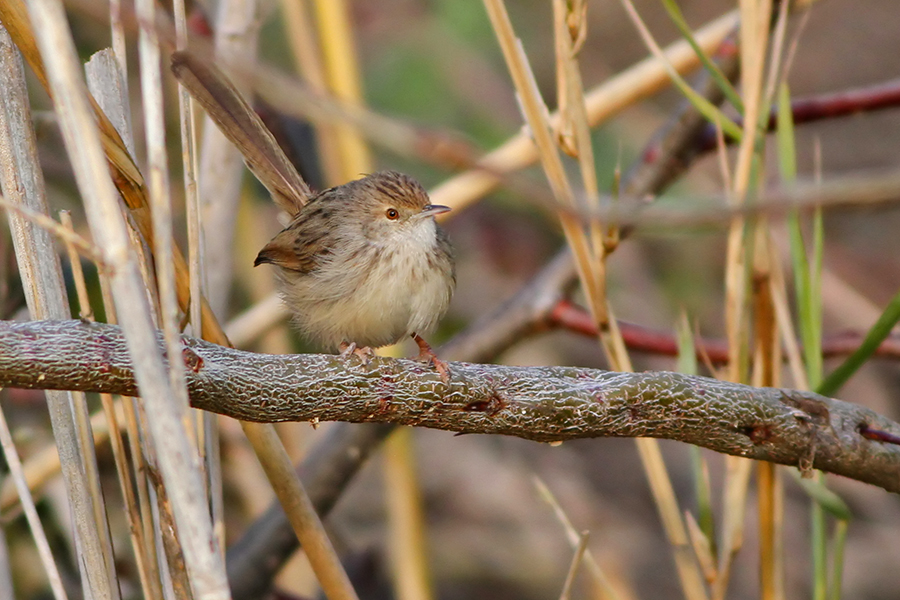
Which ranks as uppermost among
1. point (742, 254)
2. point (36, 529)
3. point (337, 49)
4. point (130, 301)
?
point (337, 49)

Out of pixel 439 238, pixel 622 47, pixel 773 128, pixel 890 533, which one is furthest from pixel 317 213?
pixel 622 47

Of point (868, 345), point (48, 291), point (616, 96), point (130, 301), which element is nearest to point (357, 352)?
point (48, 291)

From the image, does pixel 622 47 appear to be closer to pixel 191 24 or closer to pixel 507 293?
pixel 507 293

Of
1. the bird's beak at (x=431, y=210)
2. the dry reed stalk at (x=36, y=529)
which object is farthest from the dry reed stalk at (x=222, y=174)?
the dry reed stalk at (x=36, y=529)

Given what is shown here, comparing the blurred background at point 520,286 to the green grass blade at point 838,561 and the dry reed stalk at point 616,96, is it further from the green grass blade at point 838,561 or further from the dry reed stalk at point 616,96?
the green grass blade at point 838,561

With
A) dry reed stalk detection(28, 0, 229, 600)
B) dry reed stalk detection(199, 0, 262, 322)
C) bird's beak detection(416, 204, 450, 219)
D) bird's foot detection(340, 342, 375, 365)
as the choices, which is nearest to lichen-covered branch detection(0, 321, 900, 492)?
bird's foot detection(340, 342, 375, 365)

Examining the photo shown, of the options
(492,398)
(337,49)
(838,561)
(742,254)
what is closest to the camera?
(492,398)

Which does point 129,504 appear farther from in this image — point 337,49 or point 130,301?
point 337,49
